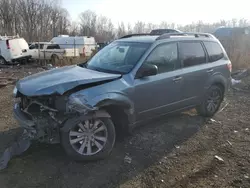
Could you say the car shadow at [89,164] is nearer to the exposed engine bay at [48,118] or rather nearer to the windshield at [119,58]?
the exposed engine bay at [48,118]

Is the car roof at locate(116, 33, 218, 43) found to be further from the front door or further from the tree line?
the tree line

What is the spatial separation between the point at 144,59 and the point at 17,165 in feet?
8.32

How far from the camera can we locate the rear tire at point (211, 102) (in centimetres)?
562

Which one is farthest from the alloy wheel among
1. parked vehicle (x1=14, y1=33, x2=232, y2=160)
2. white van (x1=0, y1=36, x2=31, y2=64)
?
white van (x1=0, y1=36, x2=31, y2=64)

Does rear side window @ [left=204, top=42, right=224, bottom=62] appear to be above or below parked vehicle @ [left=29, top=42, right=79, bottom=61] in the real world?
above

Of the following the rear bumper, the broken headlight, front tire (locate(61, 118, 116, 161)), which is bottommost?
front tire (locate(61, 118, 116, 161))

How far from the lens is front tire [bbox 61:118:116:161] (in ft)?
11.9

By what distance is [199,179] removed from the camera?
11.3ft

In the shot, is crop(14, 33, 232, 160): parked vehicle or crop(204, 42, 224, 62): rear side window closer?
crop(14, 33, 232, 160): parked vehicle

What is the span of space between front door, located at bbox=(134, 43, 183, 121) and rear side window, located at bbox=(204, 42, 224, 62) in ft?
3.55

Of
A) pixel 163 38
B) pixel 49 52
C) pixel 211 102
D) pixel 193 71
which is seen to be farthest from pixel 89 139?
pixel 49 52

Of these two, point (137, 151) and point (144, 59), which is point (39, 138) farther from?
point (144, 59)

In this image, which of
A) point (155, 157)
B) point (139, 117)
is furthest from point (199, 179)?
point (139, 117)

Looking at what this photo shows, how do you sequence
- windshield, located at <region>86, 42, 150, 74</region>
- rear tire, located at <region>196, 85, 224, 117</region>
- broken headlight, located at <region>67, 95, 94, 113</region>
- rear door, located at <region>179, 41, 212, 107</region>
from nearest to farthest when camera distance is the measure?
1. broken headlight, located at <region>67, 95, 94, 113</region>
2. windshield, located at <region>86, 42, 150, 74</region>
3. rear door, located at <region>179, 41, 212, 107</region>
4. rear tire, located at <region>196, 85, 224, 117</region>
